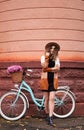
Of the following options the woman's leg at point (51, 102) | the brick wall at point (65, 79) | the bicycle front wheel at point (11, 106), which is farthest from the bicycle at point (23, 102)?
the woman's leg at point (51, 102)

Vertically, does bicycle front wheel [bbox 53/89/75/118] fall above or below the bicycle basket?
below

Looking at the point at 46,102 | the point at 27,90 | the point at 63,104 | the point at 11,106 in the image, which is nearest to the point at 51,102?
the point at 46,102

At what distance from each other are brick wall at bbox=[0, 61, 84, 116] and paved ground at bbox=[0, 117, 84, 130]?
16.2 inches

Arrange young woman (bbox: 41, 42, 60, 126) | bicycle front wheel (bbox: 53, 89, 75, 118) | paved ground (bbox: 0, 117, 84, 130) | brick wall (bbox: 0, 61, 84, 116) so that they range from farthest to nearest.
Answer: brick wall (bbox: 0, 61, 84, 116)
bicycle front wheel (bbox: 53, 89, 75, 118)
young woman (bbox: 41, 42, 60, 126)
paved ground (bbox: 0, 117, 84, 130)

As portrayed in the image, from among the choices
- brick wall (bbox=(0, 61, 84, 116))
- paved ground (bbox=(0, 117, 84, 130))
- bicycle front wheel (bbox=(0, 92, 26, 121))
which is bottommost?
paved ground (bbox=(0, 117, 84, 130))

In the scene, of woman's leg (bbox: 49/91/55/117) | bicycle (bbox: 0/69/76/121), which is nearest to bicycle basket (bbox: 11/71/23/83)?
bicycle (bbox: 0/69/76/121)

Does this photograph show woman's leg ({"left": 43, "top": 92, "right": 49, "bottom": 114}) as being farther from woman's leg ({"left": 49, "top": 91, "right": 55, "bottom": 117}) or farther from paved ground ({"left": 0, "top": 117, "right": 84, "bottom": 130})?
paved ground ({"left": 0, "top": 117, "right": 84, "bottom": 130})

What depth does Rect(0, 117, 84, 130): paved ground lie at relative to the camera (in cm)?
922

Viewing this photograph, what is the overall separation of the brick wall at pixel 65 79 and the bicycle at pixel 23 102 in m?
0.31

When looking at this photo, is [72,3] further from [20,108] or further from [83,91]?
[20,108]

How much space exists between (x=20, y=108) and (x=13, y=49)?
161 cm

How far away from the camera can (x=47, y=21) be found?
34.5 feet

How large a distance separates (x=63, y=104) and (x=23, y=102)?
102 centimetres

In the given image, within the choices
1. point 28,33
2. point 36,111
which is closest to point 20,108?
point 36,111
